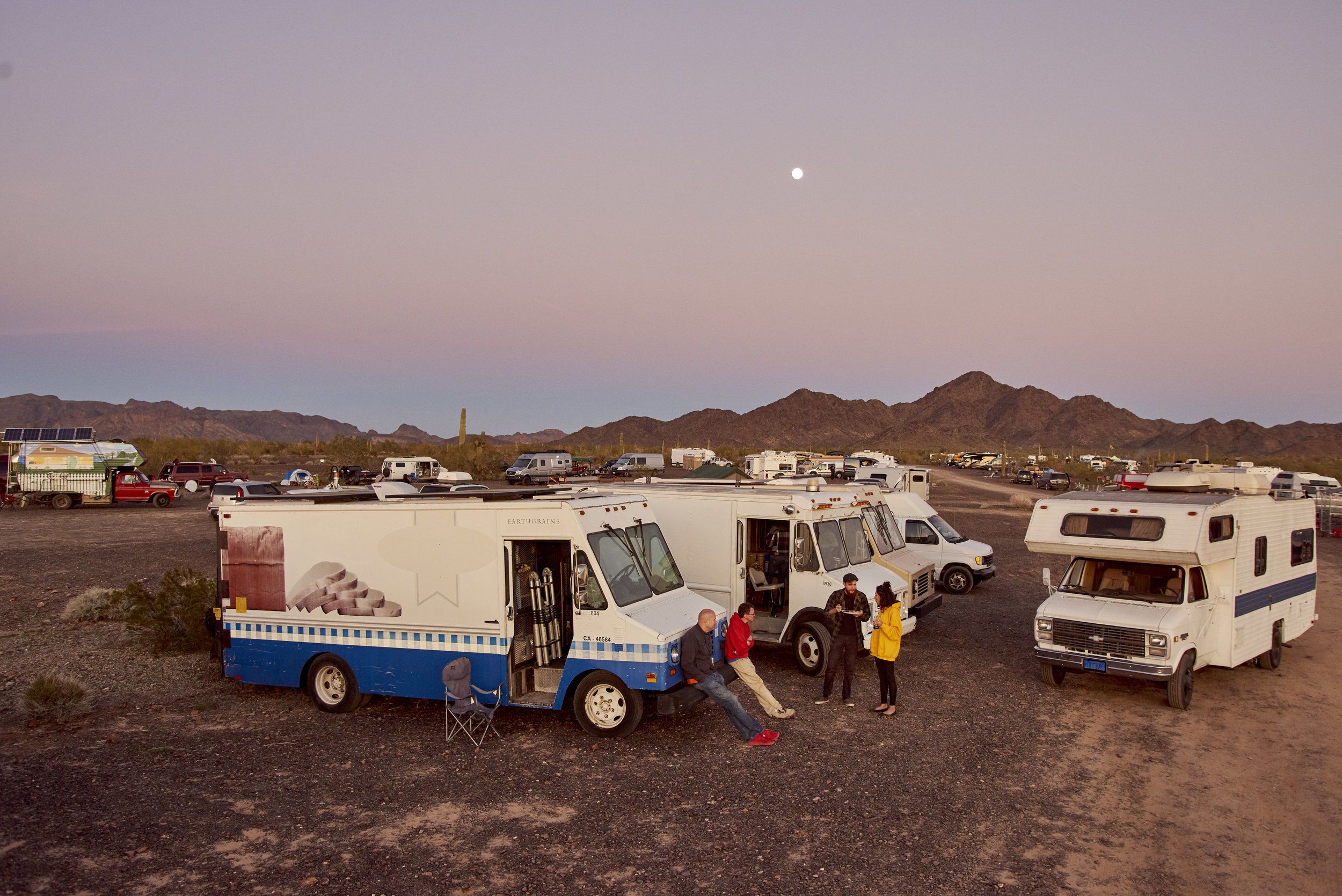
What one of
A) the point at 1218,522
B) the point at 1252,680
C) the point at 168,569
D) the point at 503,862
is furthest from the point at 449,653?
the point at 168,569

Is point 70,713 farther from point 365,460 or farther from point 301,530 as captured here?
point 365,460

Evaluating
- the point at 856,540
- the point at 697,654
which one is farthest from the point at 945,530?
the point at 697,654

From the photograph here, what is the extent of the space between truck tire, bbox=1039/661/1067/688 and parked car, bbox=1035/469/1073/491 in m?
47.6

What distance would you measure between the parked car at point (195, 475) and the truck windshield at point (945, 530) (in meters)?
36.0

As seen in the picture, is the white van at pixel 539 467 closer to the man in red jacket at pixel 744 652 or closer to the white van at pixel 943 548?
the white van at pixel 943 548

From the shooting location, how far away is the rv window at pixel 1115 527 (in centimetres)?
1012

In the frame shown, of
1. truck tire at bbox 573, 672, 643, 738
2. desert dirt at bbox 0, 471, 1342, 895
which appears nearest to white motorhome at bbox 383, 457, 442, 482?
desert dirt at bbox 0, 471, 1342, 895

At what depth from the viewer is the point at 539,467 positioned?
166 feet

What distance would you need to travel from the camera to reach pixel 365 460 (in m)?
74.4

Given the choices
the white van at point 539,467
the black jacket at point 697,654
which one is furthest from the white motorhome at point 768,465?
the black jacket at point 697,654

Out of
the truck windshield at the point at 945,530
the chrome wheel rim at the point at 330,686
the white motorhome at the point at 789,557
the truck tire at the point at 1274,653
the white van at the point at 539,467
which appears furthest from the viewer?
the white van at the point at 539,467

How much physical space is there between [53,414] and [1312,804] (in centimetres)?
24896

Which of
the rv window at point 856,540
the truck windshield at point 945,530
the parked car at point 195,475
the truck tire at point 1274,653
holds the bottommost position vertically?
the truck tire at point 1274,653

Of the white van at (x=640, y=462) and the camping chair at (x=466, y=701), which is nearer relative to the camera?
the camping chair at (x=466, y=701)
